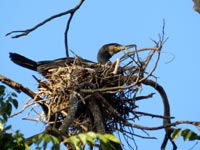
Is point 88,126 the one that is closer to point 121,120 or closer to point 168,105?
point 121,120

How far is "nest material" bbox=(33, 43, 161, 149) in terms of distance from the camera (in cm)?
573

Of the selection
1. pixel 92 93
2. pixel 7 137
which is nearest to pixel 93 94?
pixel 92 93

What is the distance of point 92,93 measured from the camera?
5.51 metres

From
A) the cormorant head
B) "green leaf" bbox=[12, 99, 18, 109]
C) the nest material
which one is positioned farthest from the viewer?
the cormorant head

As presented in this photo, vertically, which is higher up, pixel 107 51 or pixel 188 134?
pixel 107 51

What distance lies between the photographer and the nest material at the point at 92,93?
5.73 meters

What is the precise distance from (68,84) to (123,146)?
2.80 feet

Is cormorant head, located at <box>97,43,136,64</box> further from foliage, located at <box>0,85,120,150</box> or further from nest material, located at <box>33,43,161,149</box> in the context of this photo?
foliage, located at <box>0,85,120,150</box>

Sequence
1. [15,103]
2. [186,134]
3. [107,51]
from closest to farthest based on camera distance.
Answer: [186,134], [15,103], [107,51]

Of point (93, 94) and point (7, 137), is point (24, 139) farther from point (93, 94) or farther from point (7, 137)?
point (93, 94)

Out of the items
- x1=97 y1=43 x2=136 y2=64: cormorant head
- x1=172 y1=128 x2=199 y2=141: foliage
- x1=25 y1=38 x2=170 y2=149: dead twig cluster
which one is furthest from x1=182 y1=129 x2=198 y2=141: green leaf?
x1=97 y1=43 x2=136 y2=64: cormorant head

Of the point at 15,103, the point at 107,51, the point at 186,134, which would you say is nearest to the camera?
the point at 186,134

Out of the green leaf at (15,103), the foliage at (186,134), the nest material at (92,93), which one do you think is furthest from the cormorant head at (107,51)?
the foliage at (186,134)

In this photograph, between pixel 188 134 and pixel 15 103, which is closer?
pixel 188 134
